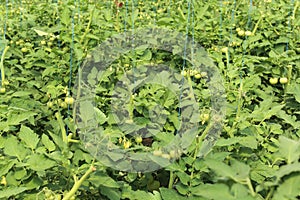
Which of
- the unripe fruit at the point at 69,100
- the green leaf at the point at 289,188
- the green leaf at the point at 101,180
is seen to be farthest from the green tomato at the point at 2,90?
the green leaf at the point at 289,188

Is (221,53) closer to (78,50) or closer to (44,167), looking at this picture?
(78,50)

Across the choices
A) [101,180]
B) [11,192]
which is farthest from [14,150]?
[101,180]

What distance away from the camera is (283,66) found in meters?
2.91

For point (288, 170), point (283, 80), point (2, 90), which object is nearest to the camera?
point (288, 170)

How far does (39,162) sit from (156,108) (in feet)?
2.30

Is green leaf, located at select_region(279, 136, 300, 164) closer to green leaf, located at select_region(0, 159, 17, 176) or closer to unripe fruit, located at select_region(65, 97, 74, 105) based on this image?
green leaf, located at select_region(0, 159, 17, 176)

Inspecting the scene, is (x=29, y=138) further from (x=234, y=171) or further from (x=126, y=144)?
(x=234, y=171)

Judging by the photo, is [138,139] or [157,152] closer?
[157,152]

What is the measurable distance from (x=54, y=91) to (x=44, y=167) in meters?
0.63

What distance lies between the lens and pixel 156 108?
2234 mm

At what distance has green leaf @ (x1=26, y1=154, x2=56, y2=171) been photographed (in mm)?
1647

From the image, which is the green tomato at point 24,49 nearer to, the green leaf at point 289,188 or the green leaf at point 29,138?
the green leaf at point 29,138

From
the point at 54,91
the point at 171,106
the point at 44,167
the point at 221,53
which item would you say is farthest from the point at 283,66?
the point at 44,167

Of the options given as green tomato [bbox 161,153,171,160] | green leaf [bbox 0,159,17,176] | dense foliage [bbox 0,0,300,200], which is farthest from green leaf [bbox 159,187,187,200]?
green leaf [bbox 0,159,17,176]
